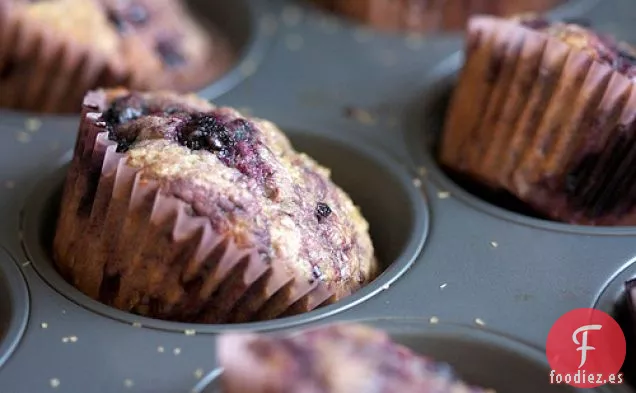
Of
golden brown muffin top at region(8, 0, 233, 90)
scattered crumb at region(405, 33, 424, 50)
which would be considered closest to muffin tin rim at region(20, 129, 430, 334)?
golden brown muffin top at region(8, 0, 233, 90)

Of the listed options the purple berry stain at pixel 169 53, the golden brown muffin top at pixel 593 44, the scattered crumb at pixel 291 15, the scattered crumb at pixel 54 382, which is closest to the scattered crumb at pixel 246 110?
the purple berry stain at pixel 169 53

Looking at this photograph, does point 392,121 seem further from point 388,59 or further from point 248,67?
point 248,67

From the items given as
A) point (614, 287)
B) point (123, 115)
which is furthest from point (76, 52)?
point (614, 287)

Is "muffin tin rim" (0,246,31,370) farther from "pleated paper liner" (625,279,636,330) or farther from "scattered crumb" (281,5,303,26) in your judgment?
"scattered crumb" (281,5,303,26)

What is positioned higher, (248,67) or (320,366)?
(320,366)

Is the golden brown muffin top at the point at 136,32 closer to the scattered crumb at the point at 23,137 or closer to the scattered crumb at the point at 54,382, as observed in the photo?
the scattered crumb at the point at 23,137

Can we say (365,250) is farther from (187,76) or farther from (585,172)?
(187,76)
